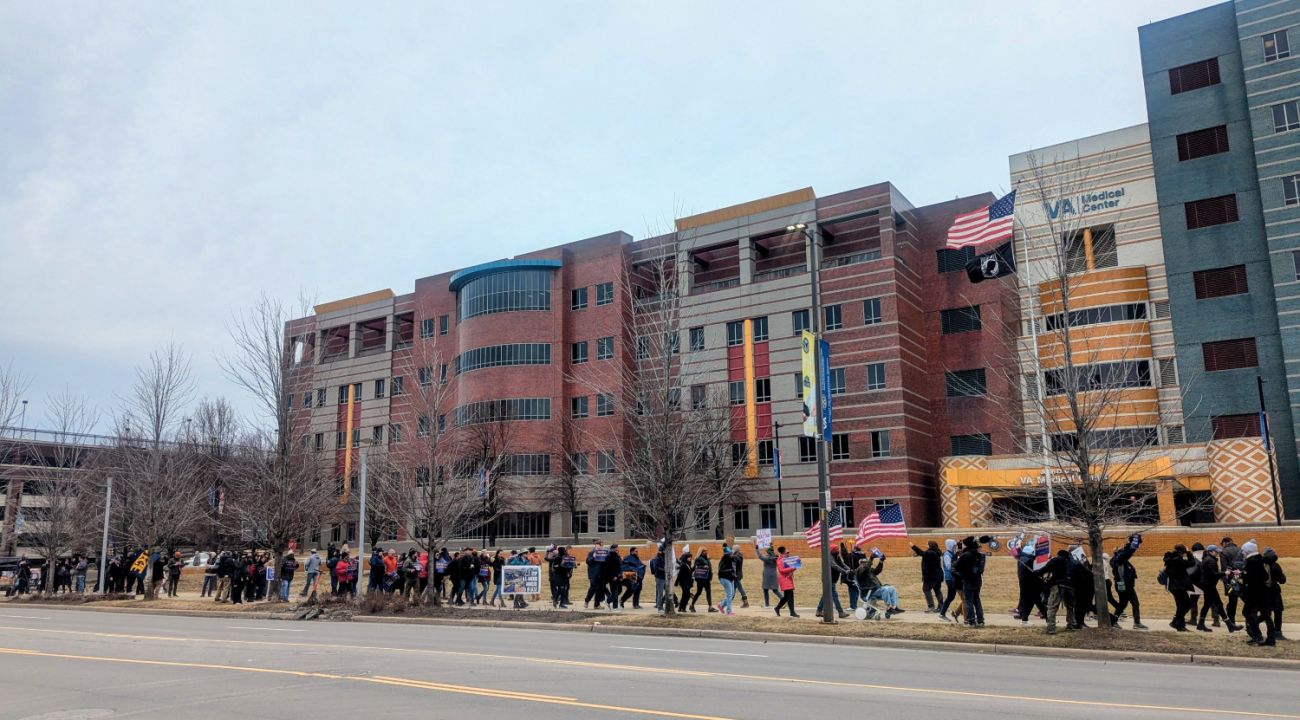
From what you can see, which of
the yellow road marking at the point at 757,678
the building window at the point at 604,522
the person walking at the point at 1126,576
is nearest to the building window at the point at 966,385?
the building window at the point at 604,522

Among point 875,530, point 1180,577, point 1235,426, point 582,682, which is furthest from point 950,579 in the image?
point 1235,426

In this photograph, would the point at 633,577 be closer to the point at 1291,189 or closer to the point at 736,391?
the point at 736,391

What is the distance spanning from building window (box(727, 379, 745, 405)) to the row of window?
1092cm

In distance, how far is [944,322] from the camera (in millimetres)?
58500

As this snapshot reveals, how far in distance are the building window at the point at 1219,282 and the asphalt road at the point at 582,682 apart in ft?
133

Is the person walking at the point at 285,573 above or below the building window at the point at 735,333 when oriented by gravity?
below

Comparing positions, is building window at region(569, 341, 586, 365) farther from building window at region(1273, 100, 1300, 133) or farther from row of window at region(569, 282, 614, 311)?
building window at region(1273, 100, 1300, 133)

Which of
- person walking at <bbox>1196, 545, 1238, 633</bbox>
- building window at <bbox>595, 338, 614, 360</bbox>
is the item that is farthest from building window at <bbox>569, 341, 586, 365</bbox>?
person walking at <bbox>1196, 545, 1238, 633</bbox>

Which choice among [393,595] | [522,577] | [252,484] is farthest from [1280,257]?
[252,484]

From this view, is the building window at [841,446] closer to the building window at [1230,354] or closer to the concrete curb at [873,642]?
the building window at [1230,354]

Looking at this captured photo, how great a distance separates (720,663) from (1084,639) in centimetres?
694

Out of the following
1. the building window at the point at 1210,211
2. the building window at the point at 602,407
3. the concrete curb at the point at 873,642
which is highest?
the building window at the point at 1210,211

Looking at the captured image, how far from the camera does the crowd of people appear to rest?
57.1ft

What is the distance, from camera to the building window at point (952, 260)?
57.5 meters
